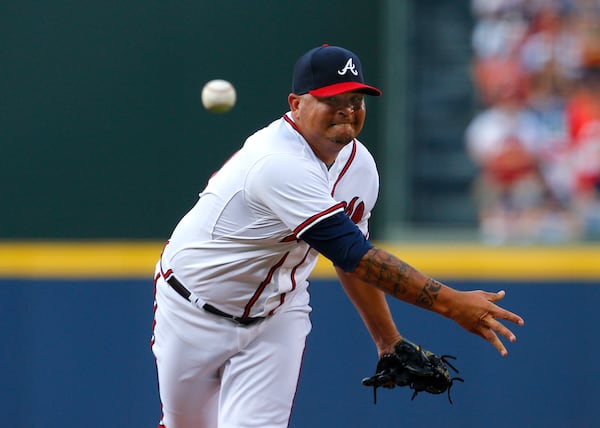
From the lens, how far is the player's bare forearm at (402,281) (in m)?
3.19

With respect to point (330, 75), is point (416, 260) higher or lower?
lower

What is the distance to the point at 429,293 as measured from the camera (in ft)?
10.5

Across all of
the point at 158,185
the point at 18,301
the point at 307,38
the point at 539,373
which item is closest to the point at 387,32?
the point at 307,38

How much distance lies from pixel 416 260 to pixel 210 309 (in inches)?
69.3

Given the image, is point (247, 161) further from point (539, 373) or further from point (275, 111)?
point (539, 373)

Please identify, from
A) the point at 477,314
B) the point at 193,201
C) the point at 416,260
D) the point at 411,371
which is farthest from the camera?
the point at 193,201

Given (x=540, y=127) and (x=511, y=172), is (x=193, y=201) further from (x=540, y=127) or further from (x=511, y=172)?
(x=540, y=127)

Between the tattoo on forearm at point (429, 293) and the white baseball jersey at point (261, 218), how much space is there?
0.37 meters

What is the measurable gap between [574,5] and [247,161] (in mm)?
2505

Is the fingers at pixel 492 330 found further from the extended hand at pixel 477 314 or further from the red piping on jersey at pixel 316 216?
the red piping on jersey at pixel 316 216

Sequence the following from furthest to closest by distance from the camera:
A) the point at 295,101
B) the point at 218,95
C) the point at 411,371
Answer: the point at 218,95
the point at 411,371
the point at 295,101

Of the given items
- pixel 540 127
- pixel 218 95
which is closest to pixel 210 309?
pixel 218 95

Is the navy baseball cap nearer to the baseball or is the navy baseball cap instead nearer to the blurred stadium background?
the baseball

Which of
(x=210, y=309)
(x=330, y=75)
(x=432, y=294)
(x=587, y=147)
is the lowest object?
(x=210, y=309)
